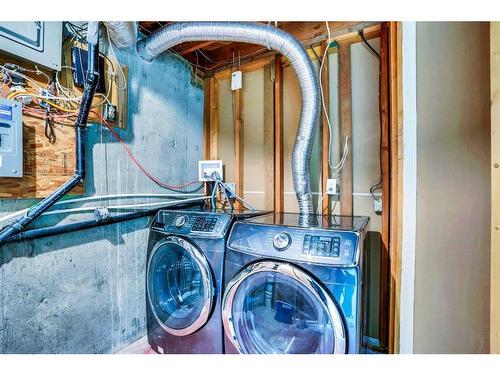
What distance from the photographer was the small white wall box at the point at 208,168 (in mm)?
2141

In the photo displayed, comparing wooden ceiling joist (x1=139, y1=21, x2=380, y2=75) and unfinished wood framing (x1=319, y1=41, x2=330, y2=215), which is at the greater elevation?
wooden ceiling joist (x1=139, y1=21, x2=380, y2=75)

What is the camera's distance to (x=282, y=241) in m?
1.12

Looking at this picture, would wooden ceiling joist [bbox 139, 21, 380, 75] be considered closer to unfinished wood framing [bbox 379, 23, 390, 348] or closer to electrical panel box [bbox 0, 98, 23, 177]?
unfinished wood framing [bbox 379, 23, 390, 348]

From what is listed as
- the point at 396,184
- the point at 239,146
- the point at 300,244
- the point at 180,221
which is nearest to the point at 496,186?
the point at 396,184

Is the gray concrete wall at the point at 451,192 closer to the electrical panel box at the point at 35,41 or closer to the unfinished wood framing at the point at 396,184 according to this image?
the unfinished wood framing at the point at 396,184

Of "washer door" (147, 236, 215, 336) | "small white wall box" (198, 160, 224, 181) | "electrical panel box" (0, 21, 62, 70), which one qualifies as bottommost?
"washer door" (147, 236, 215, 336)

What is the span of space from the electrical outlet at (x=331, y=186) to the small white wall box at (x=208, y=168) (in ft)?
3.02

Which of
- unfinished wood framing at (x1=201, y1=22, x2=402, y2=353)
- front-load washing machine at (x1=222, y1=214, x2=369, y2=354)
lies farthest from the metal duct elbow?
front-load washing machine at (x1=222, y1=214, x2=369, y2=354)

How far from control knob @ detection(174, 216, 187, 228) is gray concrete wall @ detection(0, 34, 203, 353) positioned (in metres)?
0.45

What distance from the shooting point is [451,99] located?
3.86 feet

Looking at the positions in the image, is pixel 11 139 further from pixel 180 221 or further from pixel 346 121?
pixel 346 121

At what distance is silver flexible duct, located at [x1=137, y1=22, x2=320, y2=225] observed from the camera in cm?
155
